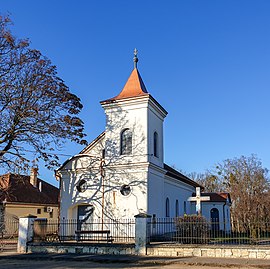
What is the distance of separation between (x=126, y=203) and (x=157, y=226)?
240 cm

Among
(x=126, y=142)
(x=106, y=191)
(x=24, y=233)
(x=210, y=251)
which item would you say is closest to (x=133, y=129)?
(x=126, y=142)

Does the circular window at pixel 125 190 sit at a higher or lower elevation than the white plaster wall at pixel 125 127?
lower

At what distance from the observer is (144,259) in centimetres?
1522

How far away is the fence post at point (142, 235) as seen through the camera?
16422 mm

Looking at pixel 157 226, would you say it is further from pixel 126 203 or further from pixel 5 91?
pixel 5 91

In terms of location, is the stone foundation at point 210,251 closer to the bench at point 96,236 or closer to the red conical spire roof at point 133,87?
the bench at point 96,236

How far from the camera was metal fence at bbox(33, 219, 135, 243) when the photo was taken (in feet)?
63.2

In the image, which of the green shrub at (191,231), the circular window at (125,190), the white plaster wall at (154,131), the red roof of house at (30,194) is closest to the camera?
the green shrub at (191,231)

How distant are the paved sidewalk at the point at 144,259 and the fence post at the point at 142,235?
21.2 inches

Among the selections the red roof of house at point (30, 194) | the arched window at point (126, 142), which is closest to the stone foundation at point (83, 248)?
the arched window at point (126, 142)

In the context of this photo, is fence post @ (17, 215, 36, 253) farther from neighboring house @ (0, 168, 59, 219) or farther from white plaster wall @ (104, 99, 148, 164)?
neighboring house @ (0, 168, 59, 219)

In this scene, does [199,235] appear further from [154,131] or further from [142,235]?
[154,131]

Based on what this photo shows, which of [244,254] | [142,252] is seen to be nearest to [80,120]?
[142,252]

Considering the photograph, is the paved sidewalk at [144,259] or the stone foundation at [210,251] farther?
the stone foundation at [210,251]
